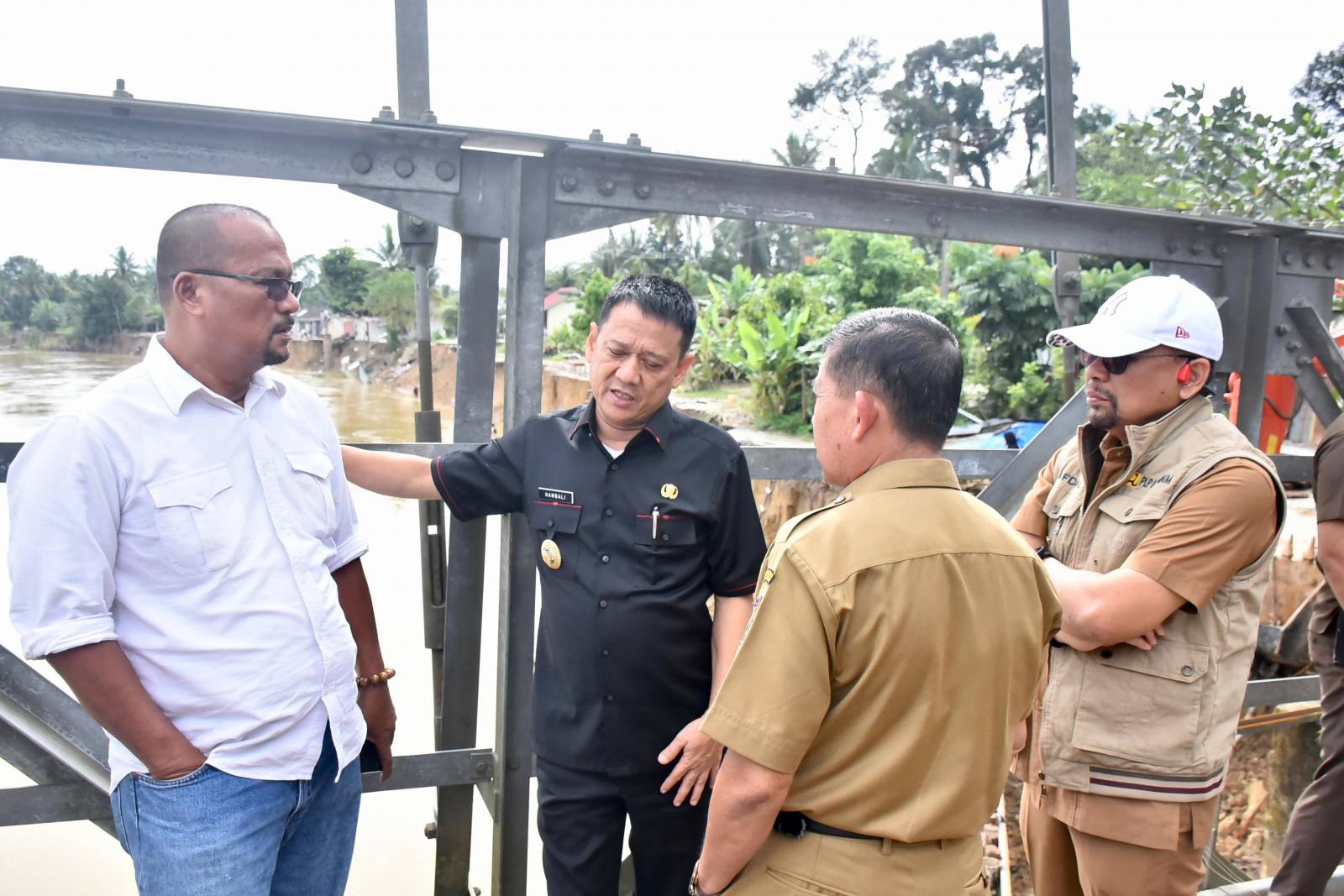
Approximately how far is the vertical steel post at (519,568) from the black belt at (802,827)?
1.01 metres

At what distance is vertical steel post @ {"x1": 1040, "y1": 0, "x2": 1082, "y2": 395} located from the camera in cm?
316

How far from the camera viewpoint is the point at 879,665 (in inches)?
53.2

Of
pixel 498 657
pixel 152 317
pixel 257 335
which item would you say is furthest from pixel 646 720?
pixel 152 317

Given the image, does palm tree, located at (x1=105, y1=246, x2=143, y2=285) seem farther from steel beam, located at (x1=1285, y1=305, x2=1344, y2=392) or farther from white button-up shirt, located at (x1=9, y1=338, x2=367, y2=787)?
steel beam, located at (x1=1285, y1=305, x2=1344, y2=392)

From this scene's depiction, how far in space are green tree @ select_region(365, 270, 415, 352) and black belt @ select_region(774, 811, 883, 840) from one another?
13894 millimetres

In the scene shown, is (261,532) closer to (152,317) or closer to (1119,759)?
(152,317)

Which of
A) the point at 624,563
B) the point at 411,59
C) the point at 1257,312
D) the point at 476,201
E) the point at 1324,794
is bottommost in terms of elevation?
the point at 1324,794

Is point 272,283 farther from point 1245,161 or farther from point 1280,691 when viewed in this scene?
point 1245,161

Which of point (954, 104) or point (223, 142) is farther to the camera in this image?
point (954, 104)

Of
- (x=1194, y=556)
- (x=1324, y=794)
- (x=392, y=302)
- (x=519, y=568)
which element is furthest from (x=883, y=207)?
(x=392, y=302)

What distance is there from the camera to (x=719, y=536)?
6.57 feet

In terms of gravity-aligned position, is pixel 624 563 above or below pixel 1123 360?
below

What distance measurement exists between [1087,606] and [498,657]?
1355mm

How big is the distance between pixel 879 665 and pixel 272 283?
119 centimetres
